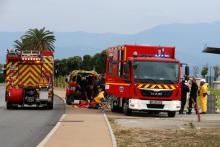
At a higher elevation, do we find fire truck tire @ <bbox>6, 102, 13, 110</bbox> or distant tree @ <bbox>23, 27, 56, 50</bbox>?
distant tree @ <bbox>23, 27, 56, 50</bbox>

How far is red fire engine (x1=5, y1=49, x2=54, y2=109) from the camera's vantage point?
102ft

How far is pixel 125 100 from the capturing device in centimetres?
2788

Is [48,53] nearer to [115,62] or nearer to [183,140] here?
[115,62]

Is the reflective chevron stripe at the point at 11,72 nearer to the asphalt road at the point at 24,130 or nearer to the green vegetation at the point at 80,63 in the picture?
the asphalt road at the point at 24,130

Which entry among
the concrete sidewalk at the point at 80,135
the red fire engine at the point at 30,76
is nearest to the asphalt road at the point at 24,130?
the concrete sidewalk at the point at 80,135

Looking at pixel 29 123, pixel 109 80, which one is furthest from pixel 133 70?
pixel 29 123

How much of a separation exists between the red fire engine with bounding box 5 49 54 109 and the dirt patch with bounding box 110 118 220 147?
11028 mm

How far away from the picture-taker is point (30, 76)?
104 ft

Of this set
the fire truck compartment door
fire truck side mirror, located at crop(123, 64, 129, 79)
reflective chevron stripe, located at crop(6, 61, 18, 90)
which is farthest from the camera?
reflective chevron stripe, located at crop(6, 61, 18, 90)

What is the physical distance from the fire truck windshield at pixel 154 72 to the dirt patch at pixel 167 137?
6.38 metres

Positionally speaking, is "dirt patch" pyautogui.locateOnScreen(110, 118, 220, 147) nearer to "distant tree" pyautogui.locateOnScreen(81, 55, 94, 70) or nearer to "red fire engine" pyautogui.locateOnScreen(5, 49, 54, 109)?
"red fire engine" pyautogui.locateOnScreen(5, 49, 54, 109)

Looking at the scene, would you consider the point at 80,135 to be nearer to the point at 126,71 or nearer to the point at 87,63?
the point at 126,71

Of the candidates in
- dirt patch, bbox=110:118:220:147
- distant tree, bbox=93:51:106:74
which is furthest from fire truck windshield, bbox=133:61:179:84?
distant tree, bbox=93:51:106:74

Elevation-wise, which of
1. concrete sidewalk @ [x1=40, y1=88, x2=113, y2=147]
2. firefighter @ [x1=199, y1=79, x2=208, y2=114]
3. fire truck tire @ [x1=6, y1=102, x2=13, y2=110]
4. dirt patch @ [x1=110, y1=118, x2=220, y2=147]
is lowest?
dirt patch @ [x1=110, y1=118, x2=220, y2=147]
